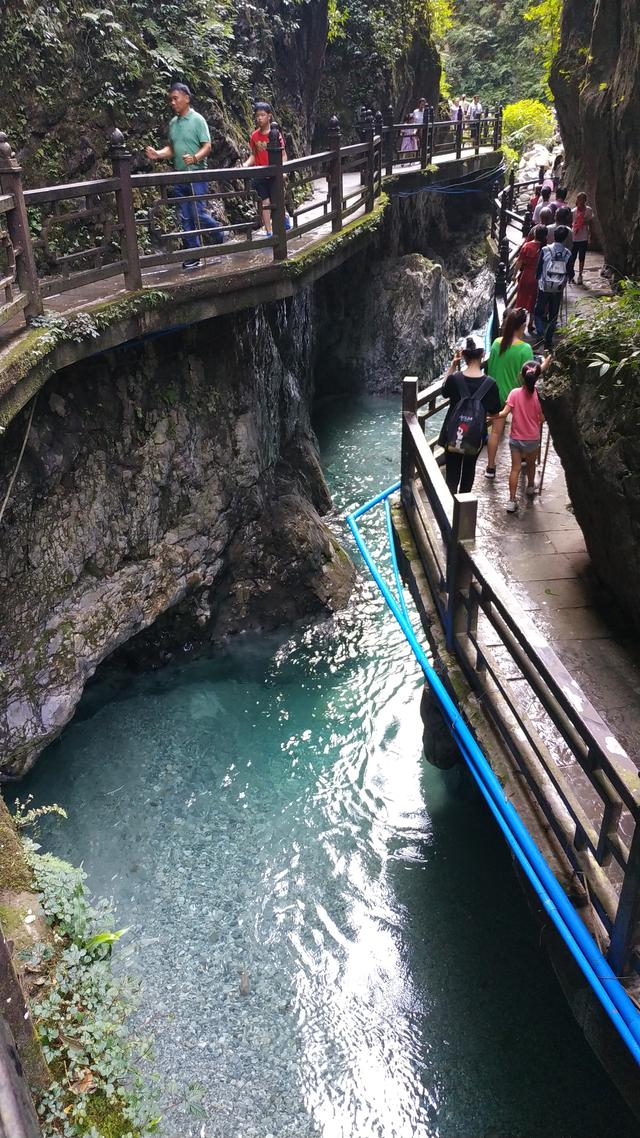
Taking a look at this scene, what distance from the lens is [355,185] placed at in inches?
696

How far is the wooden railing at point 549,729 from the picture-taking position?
3.33m

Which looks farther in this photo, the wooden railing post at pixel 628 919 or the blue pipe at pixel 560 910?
the blue pipe at pixel 560 910

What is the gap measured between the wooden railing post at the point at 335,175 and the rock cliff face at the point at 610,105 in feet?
13.6

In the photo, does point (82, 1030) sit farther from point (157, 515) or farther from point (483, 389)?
point (157, 515)

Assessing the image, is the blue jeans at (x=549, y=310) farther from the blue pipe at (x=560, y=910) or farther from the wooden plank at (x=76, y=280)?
the blue pipe at (x=560, y=910)

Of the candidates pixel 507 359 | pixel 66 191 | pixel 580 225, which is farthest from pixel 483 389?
pixel 580 225

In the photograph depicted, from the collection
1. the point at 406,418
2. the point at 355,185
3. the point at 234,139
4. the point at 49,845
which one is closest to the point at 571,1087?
the point at 49,845

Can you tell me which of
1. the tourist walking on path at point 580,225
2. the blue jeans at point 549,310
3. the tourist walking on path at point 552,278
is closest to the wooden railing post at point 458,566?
the tourist walking on path at point 552,278

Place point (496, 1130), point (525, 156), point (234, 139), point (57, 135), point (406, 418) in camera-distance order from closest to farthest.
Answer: point (496, 1130) < point (406, 418) < point (57, 135) < point (234, 139) < point (525, 156)

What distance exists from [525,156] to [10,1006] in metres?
42.5

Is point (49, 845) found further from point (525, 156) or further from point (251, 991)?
point (525, 156)

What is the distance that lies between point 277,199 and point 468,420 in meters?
4.00

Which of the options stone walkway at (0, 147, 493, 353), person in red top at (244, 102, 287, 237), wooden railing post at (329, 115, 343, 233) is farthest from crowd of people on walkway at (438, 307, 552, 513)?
wooden railing post at (329, 115, 343, 233)

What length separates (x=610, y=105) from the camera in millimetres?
11703
